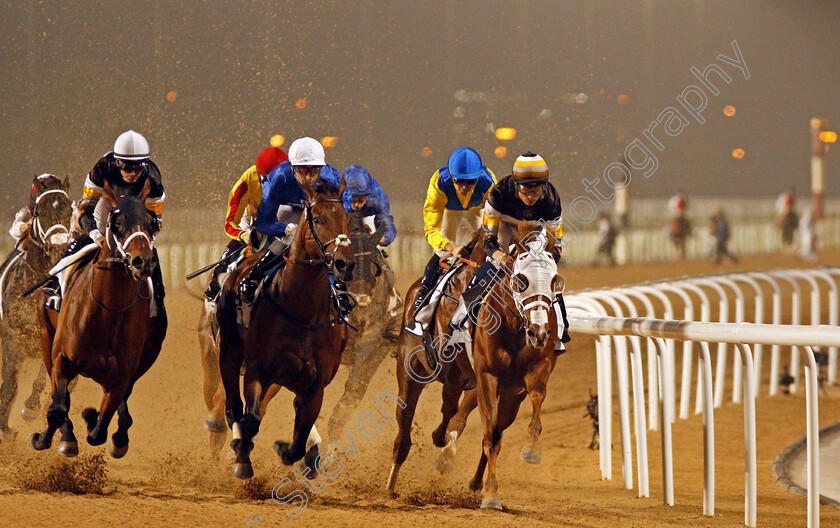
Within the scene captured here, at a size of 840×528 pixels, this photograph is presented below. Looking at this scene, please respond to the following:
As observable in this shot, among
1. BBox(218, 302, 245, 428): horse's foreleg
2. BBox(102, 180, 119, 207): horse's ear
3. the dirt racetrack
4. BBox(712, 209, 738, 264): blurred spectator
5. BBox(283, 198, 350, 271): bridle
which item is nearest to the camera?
BBox(283, 198, 350, 271): bridle

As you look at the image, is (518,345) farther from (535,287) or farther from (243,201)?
(243,201)

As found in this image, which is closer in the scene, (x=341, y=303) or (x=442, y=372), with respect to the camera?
(x=341, y=303)

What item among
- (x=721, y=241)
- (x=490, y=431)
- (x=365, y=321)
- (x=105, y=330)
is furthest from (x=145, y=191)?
(x=721, y=241)

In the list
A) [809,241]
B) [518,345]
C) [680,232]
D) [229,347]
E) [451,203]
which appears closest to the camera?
[518,345]

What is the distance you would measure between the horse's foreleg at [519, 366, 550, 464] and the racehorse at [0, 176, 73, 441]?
3.91 metres

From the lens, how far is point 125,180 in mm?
5094

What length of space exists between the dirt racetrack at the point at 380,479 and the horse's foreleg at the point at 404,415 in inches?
6.1

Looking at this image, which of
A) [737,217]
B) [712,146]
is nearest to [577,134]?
[712,146]

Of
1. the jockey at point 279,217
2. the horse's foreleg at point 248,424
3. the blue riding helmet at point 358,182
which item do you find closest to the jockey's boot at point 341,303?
the jockey at point 279,217

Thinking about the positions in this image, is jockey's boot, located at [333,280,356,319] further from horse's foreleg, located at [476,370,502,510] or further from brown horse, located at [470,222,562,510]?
horse's foreleg, located at [476,370,502,510]

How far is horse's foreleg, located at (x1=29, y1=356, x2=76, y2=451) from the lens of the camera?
5012 mm

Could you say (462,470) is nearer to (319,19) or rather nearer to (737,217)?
(319,19)

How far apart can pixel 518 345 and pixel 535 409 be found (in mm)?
373

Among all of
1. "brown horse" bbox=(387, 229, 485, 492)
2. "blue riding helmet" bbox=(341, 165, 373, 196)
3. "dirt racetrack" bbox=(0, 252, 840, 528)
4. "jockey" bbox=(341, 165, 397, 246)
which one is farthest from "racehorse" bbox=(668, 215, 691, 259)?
"brown horse" bbox=(387, 229, 485, 492)
